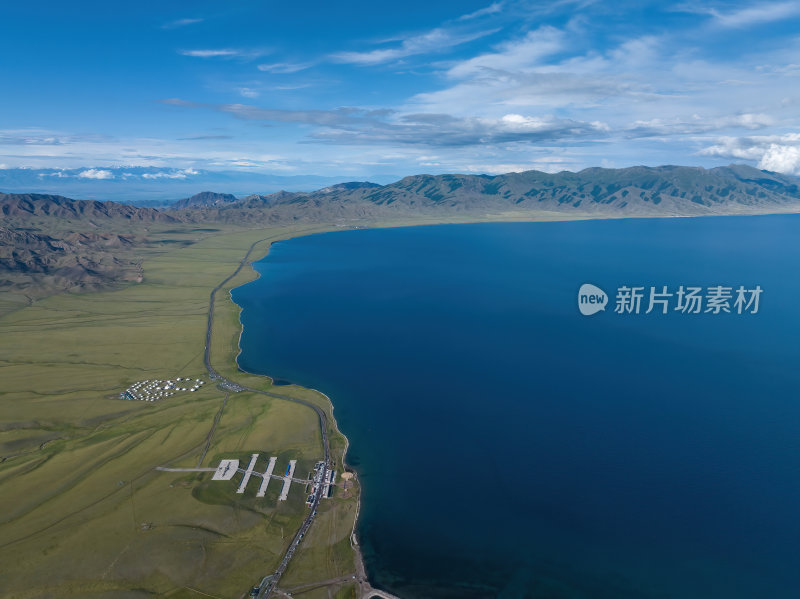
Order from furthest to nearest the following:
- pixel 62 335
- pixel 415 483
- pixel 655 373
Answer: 1. pixel 62 335
2. pixel 655 373
3. pixel 415 483

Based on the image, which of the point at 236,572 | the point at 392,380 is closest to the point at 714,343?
the point at 392,380

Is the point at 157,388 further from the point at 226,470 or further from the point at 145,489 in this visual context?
the point at 226,470

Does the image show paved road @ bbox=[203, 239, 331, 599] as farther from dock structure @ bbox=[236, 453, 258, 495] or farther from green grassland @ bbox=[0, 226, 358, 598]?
dock structure @ bbox=[236, 453, 258, 495]

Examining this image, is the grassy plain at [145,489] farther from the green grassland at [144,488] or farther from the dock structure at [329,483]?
the dock structure at [329,483]

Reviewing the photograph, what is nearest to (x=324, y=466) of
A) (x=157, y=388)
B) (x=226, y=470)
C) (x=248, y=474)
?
(x=248, y=474)

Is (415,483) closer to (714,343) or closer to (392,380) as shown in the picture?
(392,380)

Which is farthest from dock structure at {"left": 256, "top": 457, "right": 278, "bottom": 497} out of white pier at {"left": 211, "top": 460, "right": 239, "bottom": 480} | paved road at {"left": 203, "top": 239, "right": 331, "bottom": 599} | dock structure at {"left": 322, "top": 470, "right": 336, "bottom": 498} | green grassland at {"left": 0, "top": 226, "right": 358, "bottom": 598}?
dock structure at {"left": 322, "top": 470, "right": 336, "bottom": 498}

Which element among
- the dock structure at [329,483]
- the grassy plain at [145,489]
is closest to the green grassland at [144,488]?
the grassy plain at [145,489]
